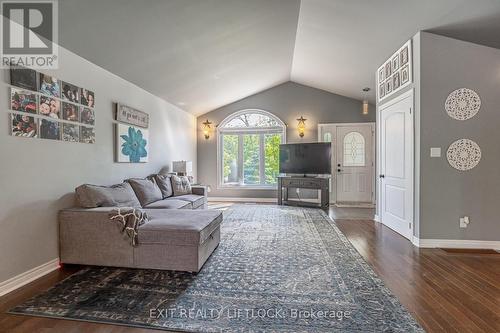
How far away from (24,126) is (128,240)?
143 centimetres

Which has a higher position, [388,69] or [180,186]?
[388,69]

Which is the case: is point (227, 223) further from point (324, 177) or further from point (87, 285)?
point (324, 177)

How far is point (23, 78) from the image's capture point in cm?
238

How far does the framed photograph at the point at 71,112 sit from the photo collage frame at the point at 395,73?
4.38 metres

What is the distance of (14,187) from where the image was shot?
228 cm

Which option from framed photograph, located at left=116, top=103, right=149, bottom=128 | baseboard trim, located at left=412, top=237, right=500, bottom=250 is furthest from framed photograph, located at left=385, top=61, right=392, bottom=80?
framed photograph, located at left=116, top=103, right=149, bottom=128

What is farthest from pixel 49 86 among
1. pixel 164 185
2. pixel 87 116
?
pixel 164 185

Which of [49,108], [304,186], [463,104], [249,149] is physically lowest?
[304,186]

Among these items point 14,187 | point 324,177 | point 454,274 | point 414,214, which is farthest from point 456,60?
point 14,187

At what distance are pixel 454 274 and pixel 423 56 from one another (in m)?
2.68

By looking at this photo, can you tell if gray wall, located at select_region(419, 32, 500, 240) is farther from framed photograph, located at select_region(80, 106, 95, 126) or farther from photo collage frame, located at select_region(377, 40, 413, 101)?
framed photograph, located at select_region(80, 106, 95, 126)

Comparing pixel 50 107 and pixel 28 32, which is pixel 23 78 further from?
pixel 28 32

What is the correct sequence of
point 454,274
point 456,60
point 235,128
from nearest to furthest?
1. point 454,274
2. point 456,60
3. point 235,128

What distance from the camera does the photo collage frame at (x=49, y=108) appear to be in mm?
2328
